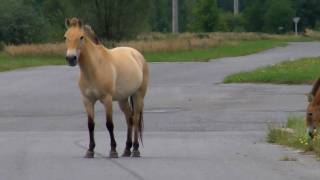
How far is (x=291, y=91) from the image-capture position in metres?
33.3

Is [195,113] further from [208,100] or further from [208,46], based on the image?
[208,46]

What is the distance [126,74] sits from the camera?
49.3 feet

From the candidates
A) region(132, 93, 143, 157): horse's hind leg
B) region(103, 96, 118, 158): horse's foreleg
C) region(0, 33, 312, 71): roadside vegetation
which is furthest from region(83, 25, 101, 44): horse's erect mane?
region(0, 33, 312, 71): roadside vegetation

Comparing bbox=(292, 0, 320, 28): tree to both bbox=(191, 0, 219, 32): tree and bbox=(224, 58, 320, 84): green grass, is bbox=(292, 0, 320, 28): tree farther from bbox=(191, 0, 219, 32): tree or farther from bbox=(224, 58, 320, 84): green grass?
bbox=(224, 58, 320, 84): green grass

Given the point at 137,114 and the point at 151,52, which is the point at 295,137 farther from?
the point at 151,52

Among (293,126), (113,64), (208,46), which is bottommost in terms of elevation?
(208,46)

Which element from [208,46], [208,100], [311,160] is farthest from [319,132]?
[208,46]

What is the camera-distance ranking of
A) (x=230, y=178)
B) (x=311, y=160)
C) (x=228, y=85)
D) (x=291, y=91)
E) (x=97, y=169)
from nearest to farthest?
(x=230, y=178) < (x=97, y=169) < (x=311, y=160) < (x=291, y=91) < (x=228, y=85)

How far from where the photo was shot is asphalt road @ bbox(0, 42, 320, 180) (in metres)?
12.9

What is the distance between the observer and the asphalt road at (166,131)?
12.9 m

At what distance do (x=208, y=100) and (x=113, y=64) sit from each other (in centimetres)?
1576

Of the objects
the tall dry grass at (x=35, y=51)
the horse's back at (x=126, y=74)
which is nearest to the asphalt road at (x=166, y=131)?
the horse's back at (x=126, y=74)

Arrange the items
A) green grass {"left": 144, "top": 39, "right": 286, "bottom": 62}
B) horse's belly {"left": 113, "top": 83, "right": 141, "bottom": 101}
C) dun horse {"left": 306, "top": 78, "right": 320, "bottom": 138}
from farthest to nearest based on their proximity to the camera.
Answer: green grass {"left": 144, "top": 39, "right": 286, "bottom": 62}, dun horse {"left": 306, "top": 78, "right": 320, "bottom": 138}, horse's belly {"left": 113, "top": 83, "right": 141, "bottom": 101}

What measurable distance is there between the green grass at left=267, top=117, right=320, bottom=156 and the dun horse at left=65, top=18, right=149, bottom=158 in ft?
8.85
